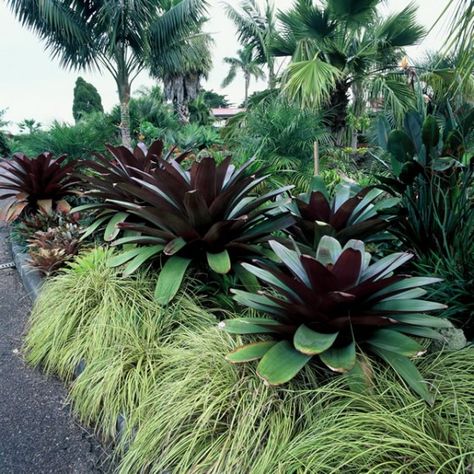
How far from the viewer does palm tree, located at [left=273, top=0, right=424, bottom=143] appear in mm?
7691

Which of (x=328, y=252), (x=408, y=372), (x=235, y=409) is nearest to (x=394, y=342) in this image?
(x=408, y=372)

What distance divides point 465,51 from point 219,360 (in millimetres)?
1814

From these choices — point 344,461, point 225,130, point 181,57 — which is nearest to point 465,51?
point 344,461

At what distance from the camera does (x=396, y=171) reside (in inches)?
102

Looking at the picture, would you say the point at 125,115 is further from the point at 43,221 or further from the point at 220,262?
the point at 220,262

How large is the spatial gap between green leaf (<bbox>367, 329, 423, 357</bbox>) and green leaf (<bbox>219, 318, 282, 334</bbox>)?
1.36 ft

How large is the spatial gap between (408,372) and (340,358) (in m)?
0.27

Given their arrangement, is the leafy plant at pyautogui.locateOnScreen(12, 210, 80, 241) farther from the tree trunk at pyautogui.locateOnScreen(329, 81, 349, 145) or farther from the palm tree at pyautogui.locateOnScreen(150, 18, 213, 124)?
the palm tree at pyautogui.locateOnScreen(150, 18, 213, 124)

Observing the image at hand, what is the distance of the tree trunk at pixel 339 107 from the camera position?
8188 mm

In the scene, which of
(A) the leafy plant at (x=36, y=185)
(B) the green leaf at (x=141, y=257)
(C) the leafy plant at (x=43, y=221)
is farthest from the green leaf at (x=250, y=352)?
(A) the leafy plant at (x=36, y=185)

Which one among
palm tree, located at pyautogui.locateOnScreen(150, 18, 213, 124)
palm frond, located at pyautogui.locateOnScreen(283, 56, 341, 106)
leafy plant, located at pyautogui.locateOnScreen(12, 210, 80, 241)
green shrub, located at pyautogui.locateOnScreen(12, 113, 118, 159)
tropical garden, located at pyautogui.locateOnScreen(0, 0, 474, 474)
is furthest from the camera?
palm tree, located at pyautogui.locateOnScreen(150, 18, 213, 124)

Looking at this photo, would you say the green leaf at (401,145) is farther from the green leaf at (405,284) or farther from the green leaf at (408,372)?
the green leaf at (408,372)

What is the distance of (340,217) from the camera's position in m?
2.42

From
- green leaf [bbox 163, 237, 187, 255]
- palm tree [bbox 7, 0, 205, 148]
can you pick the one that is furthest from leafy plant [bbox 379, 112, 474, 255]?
palm tree [bbox 7, 0, 205, 148]
